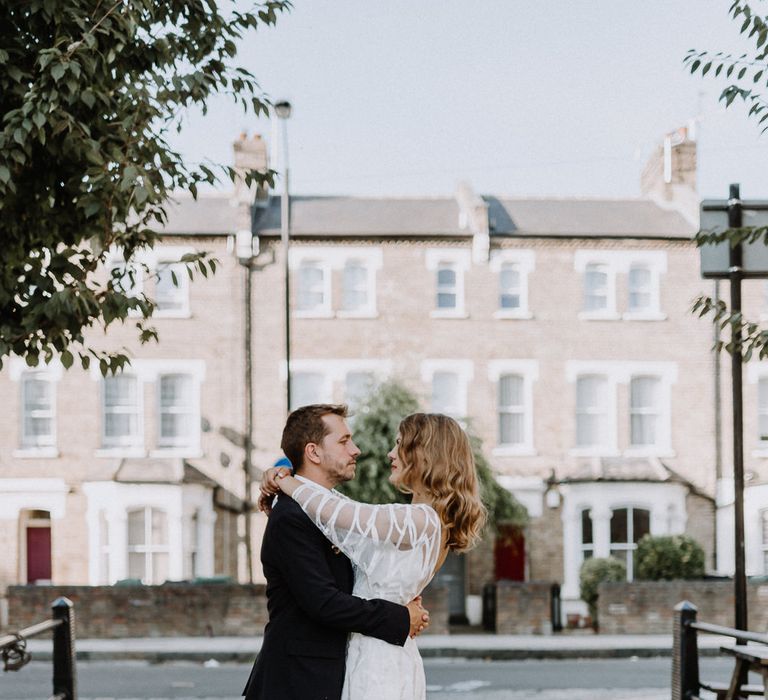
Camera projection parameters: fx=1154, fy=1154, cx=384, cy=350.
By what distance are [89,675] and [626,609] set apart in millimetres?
Answer: 10927

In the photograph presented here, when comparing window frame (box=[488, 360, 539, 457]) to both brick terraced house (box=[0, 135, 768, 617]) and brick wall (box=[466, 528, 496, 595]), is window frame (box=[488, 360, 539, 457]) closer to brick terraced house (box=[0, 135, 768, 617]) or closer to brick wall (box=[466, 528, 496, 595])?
brick terraced house (box=[0, 135, 768, 617])

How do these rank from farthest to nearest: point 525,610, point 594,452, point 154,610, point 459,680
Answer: point 594,452 < point 525,610 < point 154,610 < point 459,680

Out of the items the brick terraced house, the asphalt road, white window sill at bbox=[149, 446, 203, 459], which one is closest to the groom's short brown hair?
the asphalt road

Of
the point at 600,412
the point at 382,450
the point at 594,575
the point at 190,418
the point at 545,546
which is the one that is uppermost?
the point at 600,412

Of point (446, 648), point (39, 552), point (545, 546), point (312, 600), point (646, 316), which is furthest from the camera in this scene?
point (646, 316)

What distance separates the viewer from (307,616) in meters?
4.17

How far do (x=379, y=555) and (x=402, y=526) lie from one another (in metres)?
0.15

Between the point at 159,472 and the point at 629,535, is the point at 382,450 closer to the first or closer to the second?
the point at 159,472

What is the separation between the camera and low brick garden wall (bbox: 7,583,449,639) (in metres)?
22.3

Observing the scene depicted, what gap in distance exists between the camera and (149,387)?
2742cm

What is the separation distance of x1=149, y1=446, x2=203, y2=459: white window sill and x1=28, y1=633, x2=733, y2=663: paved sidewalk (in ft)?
19.9

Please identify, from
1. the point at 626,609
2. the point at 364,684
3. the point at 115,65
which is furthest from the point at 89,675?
the point at 364,684

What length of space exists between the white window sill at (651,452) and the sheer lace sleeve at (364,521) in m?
24.6

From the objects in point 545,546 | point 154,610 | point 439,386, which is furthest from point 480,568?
point 154,610
